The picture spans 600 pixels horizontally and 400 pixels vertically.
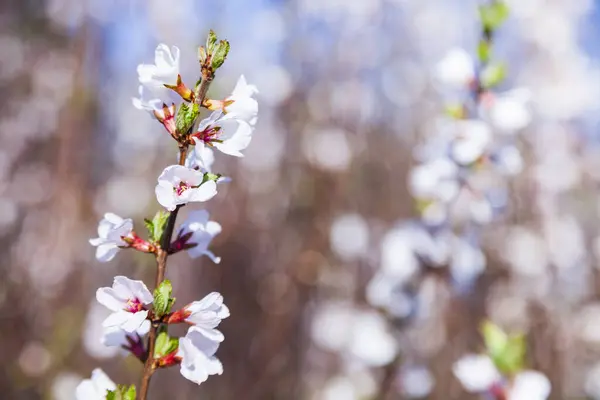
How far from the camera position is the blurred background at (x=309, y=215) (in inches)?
124

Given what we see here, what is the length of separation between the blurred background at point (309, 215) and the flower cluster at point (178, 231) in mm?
1103

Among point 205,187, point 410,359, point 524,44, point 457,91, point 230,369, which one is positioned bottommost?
point 230,369

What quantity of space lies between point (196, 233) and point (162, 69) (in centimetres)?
27

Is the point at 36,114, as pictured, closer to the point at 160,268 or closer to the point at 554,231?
the point at 554,231

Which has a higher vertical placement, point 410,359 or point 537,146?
point 537,146

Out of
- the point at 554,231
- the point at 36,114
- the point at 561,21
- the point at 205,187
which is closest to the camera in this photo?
the point at 205,187

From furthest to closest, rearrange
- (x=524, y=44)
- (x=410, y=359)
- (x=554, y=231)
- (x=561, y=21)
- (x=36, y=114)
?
(x=36, y=114) → (x=524, y=44) → (x=561, y=21) → (x=554, y=231) → (x=410, y=359)

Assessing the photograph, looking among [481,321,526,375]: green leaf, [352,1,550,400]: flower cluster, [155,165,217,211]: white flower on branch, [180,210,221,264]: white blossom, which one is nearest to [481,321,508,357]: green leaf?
[481,321,526,375]: green leaf

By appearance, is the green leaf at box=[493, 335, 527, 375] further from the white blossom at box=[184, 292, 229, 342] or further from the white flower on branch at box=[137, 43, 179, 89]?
the white flower on branch at box=[137, 43, 179, 89]

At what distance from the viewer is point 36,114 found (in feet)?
21.5

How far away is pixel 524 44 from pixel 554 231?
191cm

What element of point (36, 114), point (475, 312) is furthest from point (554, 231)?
point (36, 114)

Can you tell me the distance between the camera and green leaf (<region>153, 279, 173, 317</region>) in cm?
89

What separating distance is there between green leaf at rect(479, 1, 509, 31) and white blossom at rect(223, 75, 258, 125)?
39.5 inches
